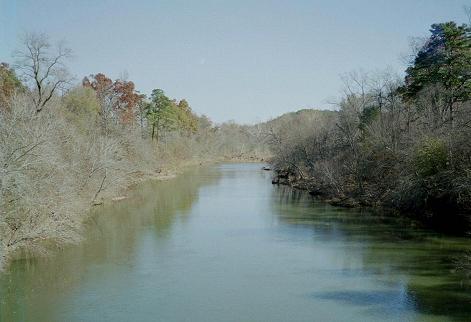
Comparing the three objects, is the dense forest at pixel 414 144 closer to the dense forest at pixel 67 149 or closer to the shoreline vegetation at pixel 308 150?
the shoreline vegetation at pixel 308 150

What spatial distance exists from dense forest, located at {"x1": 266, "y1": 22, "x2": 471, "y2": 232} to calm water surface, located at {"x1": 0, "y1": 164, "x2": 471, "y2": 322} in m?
2.29

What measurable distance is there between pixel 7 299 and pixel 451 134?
22.1 m

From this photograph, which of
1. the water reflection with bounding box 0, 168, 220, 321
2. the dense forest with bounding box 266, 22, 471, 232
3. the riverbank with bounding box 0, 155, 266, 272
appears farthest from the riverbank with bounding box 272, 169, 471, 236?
the riverbank with bounding box 0, 155, 266, 272

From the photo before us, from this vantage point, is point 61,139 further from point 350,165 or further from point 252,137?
point 252,137

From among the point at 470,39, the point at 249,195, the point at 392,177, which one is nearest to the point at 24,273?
the point at 392,177

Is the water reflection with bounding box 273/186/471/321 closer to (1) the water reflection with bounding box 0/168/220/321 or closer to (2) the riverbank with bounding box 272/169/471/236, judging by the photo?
(2) the riverbank with bounding box 272/169/471/236

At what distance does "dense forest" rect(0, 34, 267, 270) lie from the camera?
17578 mm

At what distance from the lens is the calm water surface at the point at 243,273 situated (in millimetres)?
14398

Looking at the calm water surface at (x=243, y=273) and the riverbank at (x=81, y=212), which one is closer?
the calm water surface at (x=243, y=273)

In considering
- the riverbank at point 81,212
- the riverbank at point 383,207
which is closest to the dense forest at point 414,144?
the riverbank at point 383,207

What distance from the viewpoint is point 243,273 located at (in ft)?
60.2

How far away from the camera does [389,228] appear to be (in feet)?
88.0

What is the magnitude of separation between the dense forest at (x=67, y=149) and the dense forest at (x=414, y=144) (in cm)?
1784

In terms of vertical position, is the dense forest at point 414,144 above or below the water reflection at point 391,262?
above
